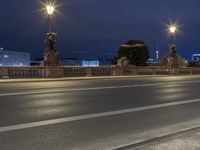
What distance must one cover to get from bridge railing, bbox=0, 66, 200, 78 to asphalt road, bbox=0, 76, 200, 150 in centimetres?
1985

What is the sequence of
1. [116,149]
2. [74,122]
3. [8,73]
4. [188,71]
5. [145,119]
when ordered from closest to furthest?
[116,149], [74,122], [145,119], [8,73], [188,71]

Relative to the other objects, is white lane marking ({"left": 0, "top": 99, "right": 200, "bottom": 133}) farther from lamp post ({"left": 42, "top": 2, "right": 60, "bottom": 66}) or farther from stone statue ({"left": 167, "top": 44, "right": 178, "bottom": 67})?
stone statue ({"left": 167, "top": 44, "right": 178, "bottom": 67})

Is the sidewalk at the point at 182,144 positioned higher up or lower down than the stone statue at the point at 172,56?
lower down

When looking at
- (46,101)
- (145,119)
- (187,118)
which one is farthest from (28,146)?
(46,101)

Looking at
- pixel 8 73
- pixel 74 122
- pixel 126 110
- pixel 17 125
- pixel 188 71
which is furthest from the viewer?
pixel 188 71

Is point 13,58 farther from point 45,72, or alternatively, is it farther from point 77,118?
point 77,118

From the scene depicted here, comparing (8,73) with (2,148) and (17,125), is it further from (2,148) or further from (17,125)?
(2,148)

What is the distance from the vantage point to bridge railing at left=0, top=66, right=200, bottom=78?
120ft

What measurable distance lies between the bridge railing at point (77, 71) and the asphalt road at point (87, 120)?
19.9 metres

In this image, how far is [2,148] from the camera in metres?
8.31

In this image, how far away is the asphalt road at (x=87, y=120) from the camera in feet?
29.7

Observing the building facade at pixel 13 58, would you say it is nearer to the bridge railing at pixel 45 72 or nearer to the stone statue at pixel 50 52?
the bridge railing at pixel 45 72

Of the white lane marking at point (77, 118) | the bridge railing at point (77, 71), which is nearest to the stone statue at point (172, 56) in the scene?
the bridge railing at point (77, 71)

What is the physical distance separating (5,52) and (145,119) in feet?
350
